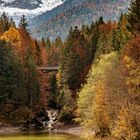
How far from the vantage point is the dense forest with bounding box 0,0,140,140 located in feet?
217

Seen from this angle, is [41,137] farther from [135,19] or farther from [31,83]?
[135,19]

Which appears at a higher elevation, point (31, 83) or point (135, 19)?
point (135, 19)

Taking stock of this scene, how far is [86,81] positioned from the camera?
113 meters

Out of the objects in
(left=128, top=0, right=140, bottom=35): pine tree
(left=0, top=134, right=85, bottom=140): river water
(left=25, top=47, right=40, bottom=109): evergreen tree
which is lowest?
(left=0, top=134, right=85, bottom=140): river water

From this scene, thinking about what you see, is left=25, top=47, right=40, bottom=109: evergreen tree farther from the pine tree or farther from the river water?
the pine tree

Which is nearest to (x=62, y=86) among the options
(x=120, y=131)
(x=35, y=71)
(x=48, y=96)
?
(x=48, y=96)

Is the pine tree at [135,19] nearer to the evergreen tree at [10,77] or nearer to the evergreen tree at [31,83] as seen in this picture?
the evergreen tree at [10,77]

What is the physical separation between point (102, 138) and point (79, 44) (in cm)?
5882

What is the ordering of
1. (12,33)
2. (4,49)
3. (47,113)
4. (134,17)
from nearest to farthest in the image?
(134,17), (4,49), (47,113), (12,33)

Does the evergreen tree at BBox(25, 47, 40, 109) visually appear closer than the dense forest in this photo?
No

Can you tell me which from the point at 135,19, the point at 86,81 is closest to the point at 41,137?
Result: the point at 86,81

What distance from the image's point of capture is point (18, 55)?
117m

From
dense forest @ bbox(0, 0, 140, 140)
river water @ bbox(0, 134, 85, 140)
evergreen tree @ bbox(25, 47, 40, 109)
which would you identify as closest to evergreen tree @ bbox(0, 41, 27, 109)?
dense forest @ bbox(0, 0, 140, 140)

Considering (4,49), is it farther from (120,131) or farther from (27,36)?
(120,131)
